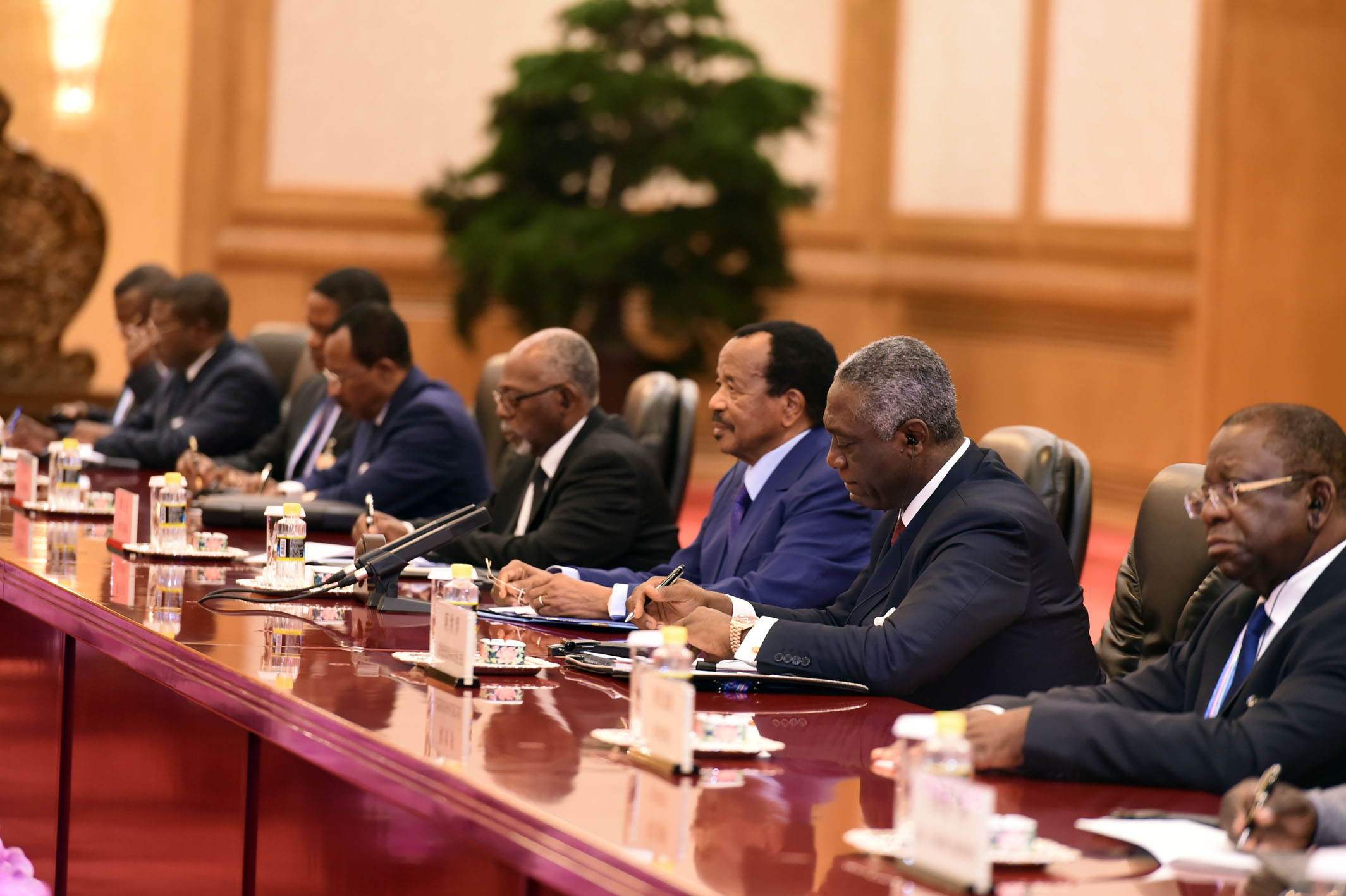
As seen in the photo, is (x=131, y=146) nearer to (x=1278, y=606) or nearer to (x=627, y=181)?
(x=627, y=181)

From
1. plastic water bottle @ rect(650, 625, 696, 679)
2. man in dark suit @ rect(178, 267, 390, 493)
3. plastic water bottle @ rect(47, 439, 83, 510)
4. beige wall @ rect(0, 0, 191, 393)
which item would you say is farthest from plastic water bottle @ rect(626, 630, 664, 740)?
beige wall @ rect(0, 0, 191, 393)

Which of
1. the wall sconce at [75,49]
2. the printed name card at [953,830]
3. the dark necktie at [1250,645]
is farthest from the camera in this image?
the wall sconce at [75,49]

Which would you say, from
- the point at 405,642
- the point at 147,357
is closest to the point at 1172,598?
the point at 405,642

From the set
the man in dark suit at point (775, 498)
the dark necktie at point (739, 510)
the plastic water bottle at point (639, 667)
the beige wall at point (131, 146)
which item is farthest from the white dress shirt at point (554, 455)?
the beige wall at point (131, 146)

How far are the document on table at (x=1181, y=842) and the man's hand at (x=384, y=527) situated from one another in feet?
7.17

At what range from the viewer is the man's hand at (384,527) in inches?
147

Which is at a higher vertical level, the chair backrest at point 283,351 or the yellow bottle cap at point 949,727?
the chair backrest at point 283,351

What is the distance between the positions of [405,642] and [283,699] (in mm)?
507

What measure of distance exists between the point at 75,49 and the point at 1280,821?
924 cm

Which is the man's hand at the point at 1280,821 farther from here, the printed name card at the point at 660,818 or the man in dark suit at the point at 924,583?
the man in dark suit at the point at 924,583

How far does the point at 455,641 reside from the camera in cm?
243

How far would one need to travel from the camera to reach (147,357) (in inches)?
259

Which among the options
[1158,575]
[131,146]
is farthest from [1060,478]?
[131,146]

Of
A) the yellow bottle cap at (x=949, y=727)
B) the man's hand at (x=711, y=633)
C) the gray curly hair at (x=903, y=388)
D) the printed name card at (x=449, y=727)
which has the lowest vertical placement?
the printed name card at (x=449, y=727)
